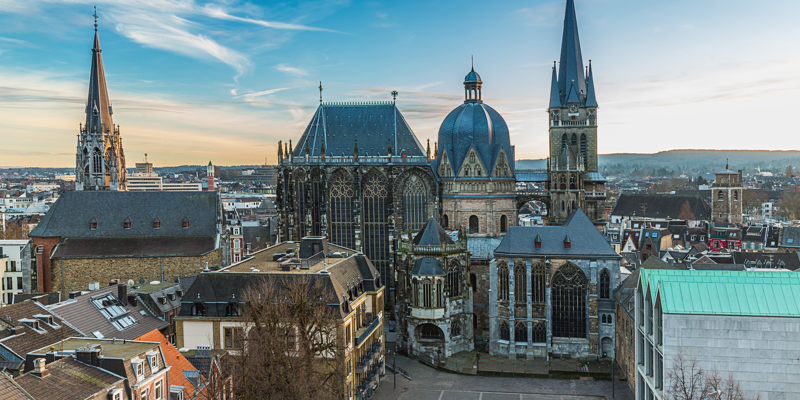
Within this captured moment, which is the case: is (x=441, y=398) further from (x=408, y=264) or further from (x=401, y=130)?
(x=401, y=130)

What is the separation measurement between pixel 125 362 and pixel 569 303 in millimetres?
43526

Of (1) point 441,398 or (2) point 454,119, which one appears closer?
(1) point 441,398

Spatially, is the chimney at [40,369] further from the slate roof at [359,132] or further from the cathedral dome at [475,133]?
the cathedral dome at [475,133]

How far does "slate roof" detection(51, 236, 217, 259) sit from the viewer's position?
2625 inches

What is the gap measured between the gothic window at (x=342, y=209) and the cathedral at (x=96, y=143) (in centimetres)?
3884

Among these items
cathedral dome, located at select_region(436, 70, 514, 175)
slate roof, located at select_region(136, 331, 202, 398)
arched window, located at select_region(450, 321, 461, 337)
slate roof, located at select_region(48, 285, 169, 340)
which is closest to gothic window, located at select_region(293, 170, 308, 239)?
cathedral dome, located at select_region(436, 70, 514, 175)

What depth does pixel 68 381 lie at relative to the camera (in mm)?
29562

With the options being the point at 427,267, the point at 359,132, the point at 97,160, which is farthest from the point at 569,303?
the point at 97,160

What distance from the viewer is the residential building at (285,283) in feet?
159

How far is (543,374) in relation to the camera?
191ft

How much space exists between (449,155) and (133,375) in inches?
1944

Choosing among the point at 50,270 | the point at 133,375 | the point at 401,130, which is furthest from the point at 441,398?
the point at 50,270

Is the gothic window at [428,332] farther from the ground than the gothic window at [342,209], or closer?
closer

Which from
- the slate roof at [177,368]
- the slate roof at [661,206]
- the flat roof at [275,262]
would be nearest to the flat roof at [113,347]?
the slate roof at [177,368]
